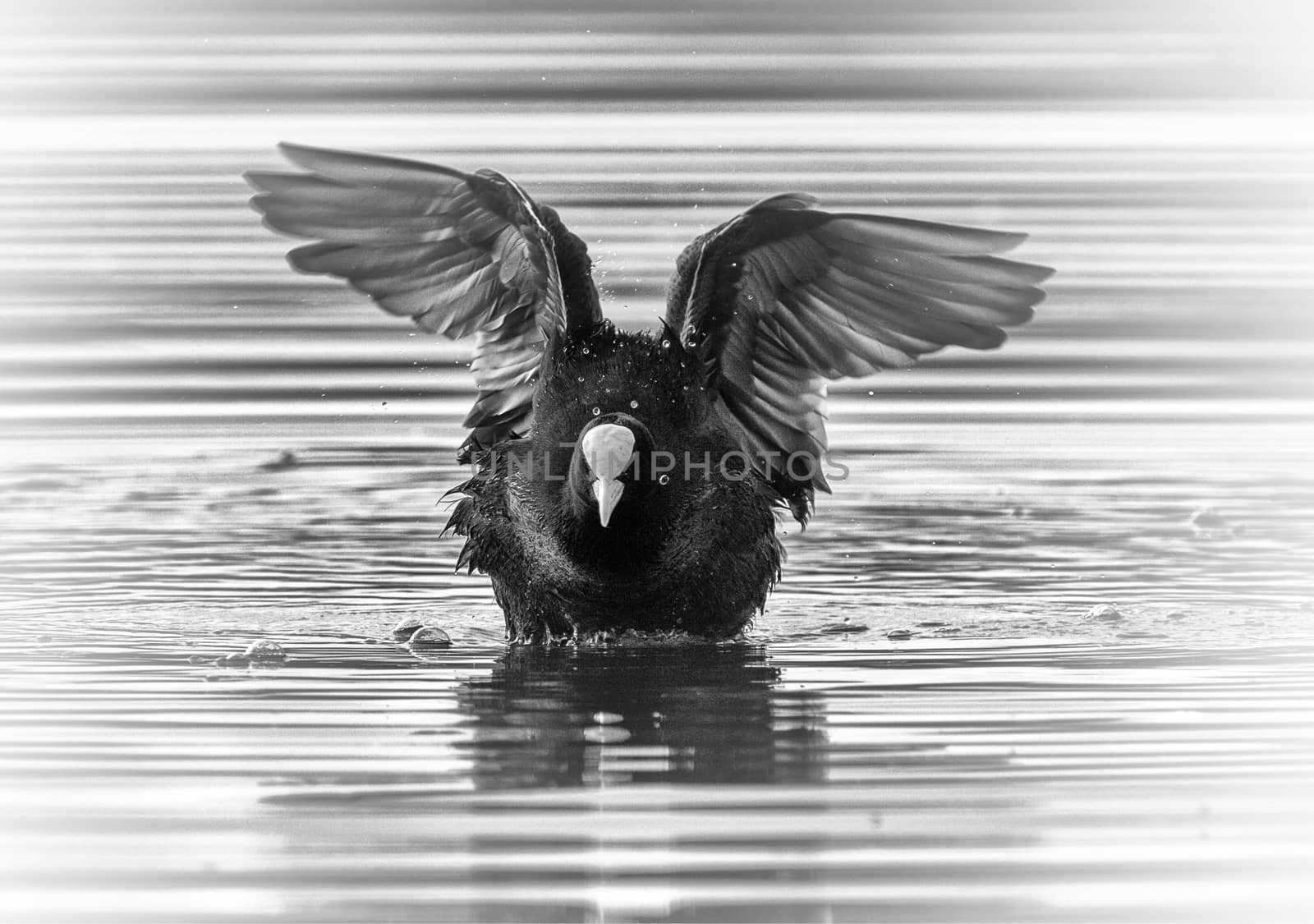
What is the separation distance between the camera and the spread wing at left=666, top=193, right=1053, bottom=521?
23.6ft

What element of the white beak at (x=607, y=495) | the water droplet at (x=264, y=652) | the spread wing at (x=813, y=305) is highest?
the spread wing at (x=813, y=305)

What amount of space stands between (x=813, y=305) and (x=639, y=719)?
2.51 metres

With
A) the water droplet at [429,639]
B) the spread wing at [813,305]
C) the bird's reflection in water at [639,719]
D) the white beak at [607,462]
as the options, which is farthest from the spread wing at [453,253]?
the bird's reflection in water at [639,719]

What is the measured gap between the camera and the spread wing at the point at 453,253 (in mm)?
7074

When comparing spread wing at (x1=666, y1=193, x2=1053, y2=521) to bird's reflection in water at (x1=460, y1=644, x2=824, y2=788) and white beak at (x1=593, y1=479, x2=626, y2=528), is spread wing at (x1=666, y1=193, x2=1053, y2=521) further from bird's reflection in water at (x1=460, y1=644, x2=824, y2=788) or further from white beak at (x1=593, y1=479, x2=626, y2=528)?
bird's reflection in water at (x1=460, y1=644, x2=824, y2=788)

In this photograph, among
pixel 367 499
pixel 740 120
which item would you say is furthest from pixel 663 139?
pixel 367 499

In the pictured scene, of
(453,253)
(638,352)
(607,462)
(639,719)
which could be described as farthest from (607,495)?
(453,253)

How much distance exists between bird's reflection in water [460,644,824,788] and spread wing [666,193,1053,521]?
1246 mm

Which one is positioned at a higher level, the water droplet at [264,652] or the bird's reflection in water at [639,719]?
the bird's reflection in water at [639,719]

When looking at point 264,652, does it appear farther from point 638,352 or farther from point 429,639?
point 638,352

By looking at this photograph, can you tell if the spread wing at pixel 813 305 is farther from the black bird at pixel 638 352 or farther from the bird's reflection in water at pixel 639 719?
the bird's reflection in water at pixel 639 719

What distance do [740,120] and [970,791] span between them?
12.5 metres

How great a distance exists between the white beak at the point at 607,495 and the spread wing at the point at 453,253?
81cm

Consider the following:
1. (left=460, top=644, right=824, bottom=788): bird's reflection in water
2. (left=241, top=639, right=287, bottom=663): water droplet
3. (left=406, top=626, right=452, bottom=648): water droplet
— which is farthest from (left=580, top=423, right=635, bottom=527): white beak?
(left=241, top=639, right=287, bottom=663): water droplet
